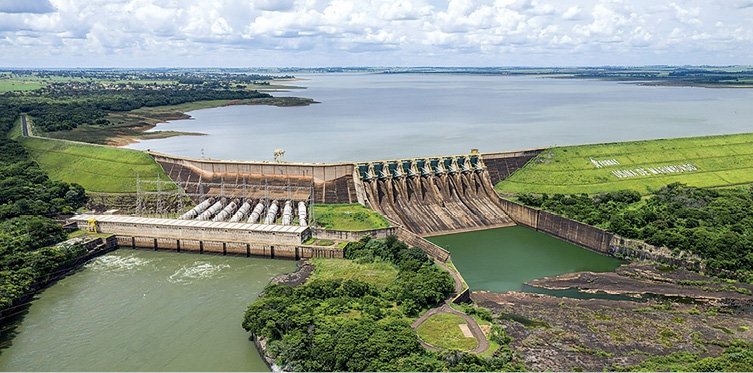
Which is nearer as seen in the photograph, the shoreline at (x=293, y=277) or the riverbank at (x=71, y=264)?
the shoreline at (x=293, y=277)

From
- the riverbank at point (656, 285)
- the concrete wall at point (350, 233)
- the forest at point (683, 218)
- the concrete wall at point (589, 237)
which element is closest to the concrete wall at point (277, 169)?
the concrete wall at point (350, 233)

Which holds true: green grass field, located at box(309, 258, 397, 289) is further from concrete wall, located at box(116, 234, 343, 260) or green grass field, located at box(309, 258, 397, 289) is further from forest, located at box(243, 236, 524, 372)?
forest, located at box(243, 236, 524, 372)

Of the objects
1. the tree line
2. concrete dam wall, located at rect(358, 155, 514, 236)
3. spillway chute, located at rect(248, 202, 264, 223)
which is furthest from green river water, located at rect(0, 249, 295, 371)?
the tree line

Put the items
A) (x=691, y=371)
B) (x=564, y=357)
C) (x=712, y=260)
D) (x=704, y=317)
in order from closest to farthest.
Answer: (x=691, y=371)
(x=564, y=357)
(x=704, y=317)
(x=712, y=260)

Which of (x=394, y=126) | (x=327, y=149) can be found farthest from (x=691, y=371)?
(x=394, y=126)

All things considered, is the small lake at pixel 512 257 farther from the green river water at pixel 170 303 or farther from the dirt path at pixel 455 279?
the dirt path at pixel 455 279

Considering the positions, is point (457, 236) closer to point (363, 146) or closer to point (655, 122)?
point (363, 146)
